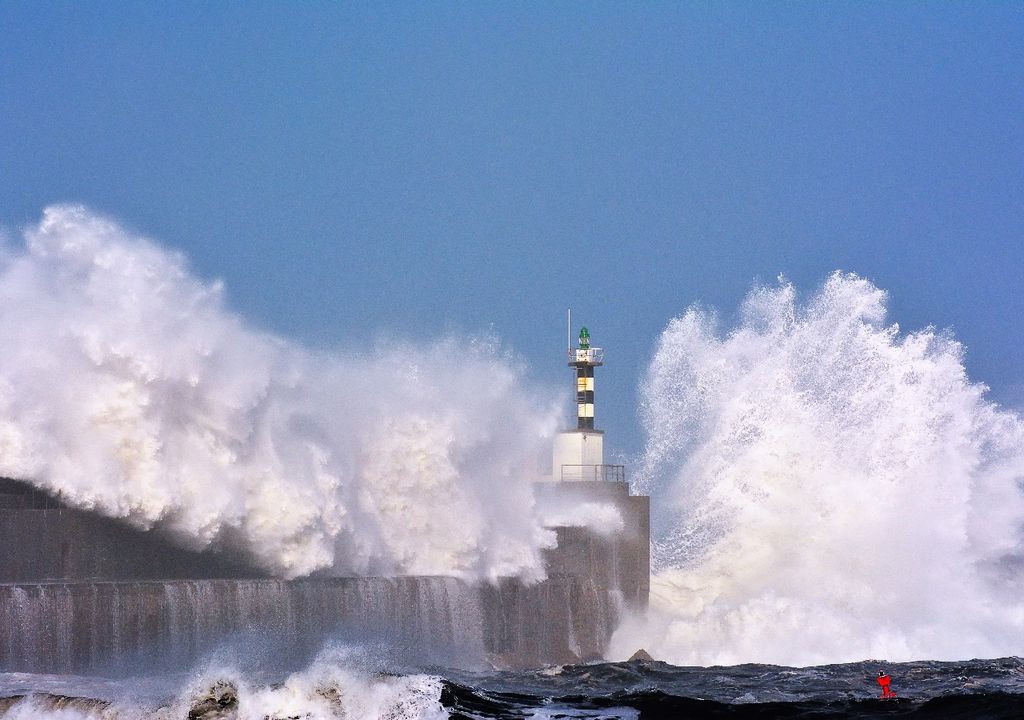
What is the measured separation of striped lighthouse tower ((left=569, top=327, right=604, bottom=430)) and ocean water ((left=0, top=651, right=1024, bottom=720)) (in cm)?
680

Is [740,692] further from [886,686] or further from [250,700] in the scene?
[250,700]

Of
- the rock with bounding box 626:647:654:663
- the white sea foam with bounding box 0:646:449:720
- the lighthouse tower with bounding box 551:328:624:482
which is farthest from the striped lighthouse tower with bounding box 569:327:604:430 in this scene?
the white sea foam with bounding box 0:646:449:720

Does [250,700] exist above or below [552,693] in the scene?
above

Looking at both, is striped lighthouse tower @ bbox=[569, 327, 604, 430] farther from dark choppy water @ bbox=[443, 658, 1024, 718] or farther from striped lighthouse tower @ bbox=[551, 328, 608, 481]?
dark choppy water @ bbox=[443, 658, 1024, 718]

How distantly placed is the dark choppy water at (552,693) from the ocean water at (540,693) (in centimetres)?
1

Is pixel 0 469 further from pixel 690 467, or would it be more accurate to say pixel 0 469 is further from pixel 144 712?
pixel 690 467

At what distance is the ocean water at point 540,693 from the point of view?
12.4 metres

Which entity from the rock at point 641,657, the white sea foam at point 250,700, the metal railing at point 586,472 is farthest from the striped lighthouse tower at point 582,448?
the white sea foam at point 250,700

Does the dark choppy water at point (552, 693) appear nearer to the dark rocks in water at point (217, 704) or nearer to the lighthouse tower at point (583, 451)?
the dark rocks in water at point (217, 704)

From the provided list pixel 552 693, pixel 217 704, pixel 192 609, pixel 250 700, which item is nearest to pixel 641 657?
pixel 552 693

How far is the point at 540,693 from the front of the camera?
55.9ft

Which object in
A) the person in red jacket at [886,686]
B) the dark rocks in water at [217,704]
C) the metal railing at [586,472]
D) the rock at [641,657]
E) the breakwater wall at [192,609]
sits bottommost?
the rock at [641,657]

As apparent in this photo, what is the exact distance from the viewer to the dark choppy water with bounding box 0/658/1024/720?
12422 millimetres

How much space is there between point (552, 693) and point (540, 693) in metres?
0.22
